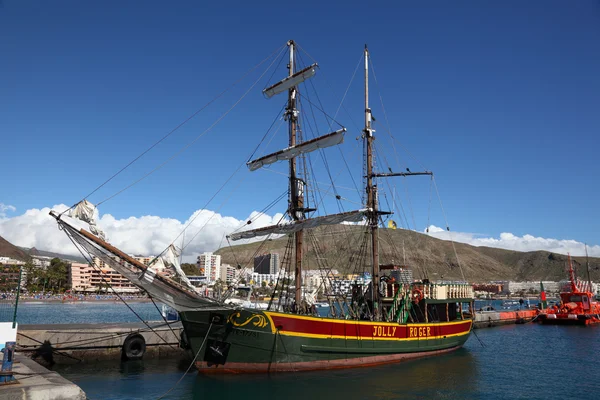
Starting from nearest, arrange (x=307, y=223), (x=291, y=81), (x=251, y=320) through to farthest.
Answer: (x=251, y=320), (x=307, y=223), (x=291, y=81)

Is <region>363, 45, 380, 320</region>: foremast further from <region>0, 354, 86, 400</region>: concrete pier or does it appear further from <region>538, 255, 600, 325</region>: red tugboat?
<region>538, 255, 600, 325</region>: red tugboat

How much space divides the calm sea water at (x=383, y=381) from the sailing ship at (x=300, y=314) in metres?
0.93

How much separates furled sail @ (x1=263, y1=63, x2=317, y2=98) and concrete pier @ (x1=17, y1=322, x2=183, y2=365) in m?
17.0

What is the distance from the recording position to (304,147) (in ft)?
87.3

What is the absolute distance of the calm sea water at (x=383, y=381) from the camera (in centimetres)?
1934

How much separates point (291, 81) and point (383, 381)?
19248 millimetres

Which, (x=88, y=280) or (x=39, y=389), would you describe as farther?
(x=88, y=280)

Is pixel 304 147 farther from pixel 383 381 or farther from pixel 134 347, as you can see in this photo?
pixel 134 347

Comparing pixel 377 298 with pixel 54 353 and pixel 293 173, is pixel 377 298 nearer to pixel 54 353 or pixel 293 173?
pixel 293 173

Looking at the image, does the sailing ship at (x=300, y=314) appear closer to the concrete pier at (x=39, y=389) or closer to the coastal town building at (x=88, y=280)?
the concrete pier at (x=39, y=389)

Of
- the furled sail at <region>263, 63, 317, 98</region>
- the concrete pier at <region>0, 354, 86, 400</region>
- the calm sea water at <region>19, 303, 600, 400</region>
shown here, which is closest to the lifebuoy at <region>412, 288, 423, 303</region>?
the calm sea water at <region>19, 303, 600, 400</region>

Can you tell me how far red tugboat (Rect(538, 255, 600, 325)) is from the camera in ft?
192

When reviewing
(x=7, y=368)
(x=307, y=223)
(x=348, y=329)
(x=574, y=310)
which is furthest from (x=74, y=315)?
(x=574, y=310)

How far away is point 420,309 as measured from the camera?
30688mm
